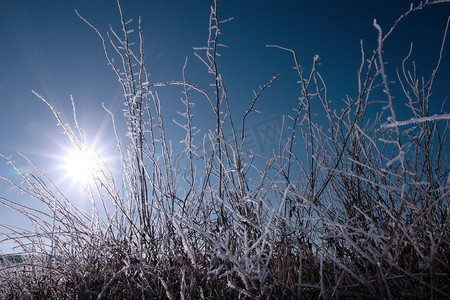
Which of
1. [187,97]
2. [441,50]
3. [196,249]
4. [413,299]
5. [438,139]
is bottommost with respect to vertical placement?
[413,299]

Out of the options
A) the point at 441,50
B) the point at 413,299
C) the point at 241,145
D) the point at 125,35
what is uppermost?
the point at 125,35

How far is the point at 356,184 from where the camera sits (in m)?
1.35

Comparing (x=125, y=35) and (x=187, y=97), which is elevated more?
(x=125, y=35)

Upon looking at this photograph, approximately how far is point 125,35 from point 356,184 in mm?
1382

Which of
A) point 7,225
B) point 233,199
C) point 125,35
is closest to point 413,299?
point 233,199

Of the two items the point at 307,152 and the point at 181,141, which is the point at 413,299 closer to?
the point at 307,152

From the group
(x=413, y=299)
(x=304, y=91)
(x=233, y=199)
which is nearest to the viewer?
(x=413, y=299)

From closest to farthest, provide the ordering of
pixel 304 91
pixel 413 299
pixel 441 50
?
pixel 413 299, pixel 441 50, pixel 304 91

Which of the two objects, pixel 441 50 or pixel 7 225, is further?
pixel 7 225

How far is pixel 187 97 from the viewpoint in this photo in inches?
57.9

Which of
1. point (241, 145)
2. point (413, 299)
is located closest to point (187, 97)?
point (241, 145)

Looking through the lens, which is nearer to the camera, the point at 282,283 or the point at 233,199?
the point at 282,283

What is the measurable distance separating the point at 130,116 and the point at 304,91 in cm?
88

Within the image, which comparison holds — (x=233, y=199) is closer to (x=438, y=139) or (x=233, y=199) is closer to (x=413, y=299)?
(x=413, y=299)
